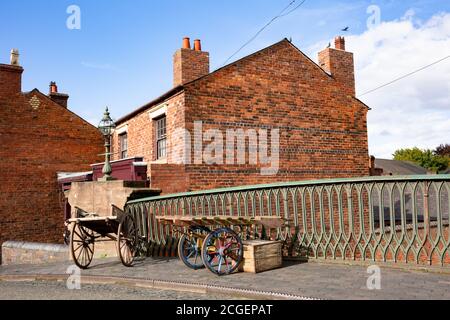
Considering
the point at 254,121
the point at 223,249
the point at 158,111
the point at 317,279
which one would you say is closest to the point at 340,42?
the point at 254,121

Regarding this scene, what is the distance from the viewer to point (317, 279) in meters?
5.91

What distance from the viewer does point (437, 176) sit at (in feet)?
19.3

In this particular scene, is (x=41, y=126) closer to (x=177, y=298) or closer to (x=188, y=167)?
(x=188, y=167)

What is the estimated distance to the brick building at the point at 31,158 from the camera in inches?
632

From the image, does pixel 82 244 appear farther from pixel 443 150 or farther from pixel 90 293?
pixel 443 150

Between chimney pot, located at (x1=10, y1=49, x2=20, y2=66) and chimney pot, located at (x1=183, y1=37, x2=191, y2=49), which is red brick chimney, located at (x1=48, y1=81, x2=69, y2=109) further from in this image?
chimney pot, located at (x1=183, y1=37, x2=191, y2=49)

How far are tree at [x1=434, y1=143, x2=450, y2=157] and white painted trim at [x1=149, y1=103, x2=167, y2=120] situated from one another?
59984 mm

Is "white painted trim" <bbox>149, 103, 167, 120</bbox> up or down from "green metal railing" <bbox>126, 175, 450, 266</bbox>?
up

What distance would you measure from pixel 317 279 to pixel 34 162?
14360 mm

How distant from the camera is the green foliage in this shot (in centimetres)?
5947

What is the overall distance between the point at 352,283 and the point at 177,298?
239 cm

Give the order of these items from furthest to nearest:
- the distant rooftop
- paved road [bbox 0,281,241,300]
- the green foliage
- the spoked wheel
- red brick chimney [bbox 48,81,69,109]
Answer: the green foliage < the distant rooftop < red brick chimney [bbox 48,81,69,109] < the spoked wheel < paved road [bbox 0,281,241,300]

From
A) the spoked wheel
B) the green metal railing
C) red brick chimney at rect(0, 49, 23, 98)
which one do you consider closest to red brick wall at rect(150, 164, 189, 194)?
the green metal railing

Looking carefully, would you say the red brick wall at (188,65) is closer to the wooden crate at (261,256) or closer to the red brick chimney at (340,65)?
the red brick chimney at (340,65)
